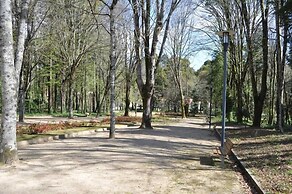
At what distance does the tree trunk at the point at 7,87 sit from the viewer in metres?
8.16

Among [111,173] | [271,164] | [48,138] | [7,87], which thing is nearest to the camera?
[111,173]

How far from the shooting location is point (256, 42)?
96.2 ft

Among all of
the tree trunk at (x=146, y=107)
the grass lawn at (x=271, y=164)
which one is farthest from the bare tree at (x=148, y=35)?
the grass lawn at (x=271, y=164)

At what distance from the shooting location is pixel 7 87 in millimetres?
8266

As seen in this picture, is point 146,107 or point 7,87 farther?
point 146,107

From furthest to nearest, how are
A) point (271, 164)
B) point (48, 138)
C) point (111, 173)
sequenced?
point (48, 138), point (271, 164), point (111, 173)

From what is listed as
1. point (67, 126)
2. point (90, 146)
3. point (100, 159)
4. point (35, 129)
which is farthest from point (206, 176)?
point (67, 126)

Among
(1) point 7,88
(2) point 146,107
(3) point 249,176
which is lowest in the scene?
(3) point 249,176

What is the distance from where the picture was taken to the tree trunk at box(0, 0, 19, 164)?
8164 mm

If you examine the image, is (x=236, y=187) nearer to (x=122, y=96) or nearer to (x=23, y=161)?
(x=23, y=161)

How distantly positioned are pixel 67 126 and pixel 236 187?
14313mm

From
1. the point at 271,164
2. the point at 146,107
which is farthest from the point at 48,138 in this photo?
the point at 271,164

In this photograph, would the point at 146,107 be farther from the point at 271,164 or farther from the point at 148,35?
the point at 271,164

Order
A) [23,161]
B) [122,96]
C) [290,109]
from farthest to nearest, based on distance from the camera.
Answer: [122,96] < [290,109] < [23,161]
